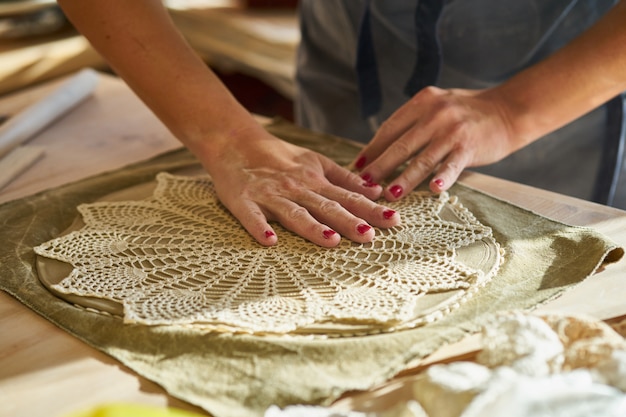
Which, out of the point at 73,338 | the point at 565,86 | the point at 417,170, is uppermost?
the point at 565,86

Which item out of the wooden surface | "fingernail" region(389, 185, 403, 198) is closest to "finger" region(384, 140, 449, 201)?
"fingernail" region(389, 185, 403, 198)

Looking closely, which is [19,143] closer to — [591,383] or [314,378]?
[314,378]

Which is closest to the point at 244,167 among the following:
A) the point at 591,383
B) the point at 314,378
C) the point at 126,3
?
the point at 126,3

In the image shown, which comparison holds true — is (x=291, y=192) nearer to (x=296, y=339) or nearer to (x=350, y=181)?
(x=350, y=181)

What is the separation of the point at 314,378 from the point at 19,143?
2.45ft

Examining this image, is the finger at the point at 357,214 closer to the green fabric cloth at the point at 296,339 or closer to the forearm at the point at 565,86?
the green fabric cloth at the point at 296,339

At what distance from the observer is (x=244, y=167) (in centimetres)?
91

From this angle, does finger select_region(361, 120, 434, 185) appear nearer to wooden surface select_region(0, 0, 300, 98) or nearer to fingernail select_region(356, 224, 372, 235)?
fingernail select_region(356, 224, 372, 235)

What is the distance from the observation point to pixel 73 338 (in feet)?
2.14

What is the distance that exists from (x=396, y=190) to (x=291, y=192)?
0.13m

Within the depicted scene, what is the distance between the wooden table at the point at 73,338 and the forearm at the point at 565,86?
0.10 metres

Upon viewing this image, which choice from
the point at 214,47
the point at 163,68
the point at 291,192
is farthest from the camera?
the point at 214,47

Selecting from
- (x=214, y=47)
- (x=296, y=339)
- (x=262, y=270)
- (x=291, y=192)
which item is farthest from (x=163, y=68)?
(x=214, y=47)

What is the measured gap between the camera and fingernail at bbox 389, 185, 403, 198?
880mm
